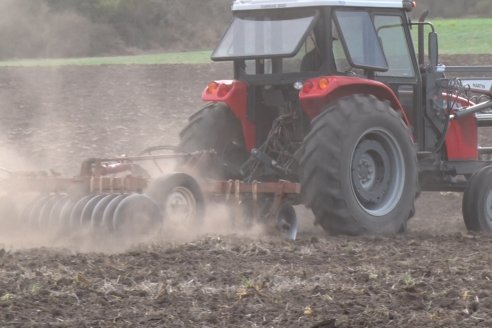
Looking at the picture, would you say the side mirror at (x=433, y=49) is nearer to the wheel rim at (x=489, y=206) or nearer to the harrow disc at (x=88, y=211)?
the wheel rim at (x=489, y=206)

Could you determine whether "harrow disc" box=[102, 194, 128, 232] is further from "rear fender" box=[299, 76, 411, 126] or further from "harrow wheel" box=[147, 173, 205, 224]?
"rear fender" box=[299, 76, 411, 126]

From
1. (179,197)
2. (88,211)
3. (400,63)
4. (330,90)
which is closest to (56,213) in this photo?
(88,211)

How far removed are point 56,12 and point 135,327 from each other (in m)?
17.8

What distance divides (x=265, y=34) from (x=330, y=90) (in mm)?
1096

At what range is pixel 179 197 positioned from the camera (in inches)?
332

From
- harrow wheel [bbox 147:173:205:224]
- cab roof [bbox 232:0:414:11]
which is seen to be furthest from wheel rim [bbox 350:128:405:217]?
harrow wheel [bbox 147:173:205:224]

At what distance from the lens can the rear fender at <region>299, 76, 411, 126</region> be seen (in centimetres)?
875

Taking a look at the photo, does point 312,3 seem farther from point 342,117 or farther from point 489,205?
point 489,205

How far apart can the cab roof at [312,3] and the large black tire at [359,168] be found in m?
0.83

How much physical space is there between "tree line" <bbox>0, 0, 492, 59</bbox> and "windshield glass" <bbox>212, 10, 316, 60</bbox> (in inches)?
509

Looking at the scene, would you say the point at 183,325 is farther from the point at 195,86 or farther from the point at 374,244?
the point at 195,86

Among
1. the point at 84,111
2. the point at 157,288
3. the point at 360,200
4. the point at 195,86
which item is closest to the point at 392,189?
the point at 360,200

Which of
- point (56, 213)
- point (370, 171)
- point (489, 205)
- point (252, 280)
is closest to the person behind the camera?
point (252, 280)

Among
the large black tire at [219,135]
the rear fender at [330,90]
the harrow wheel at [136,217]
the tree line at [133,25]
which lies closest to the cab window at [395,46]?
the rear fender at [330,90]
